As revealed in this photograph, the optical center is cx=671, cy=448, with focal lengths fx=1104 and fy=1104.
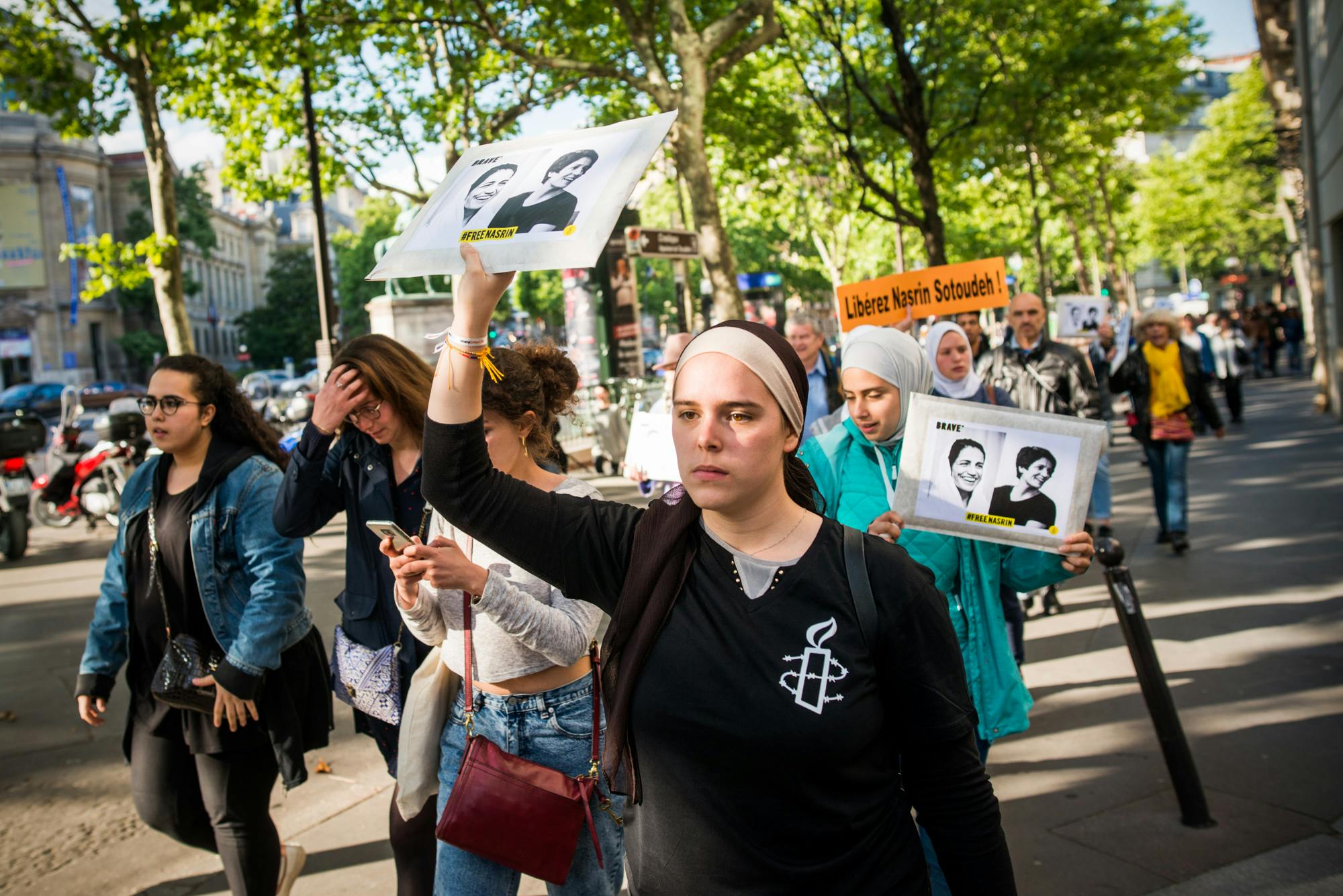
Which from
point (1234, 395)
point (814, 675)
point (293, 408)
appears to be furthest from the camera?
point (1234, 395)

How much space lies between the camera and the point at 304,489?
10.9 ft

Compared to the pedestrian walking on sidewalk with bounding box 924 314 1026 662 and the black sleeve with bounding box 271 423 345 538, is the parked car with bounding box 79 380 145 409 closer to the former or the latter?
the pedestrian walking on sidewalk with bounding box 924 314 1026 662

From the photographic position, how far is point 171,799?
137 inches

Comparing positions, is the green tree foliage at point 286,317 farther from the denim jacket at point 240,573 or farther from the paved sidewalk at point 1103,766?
the denim jacket at point 240,573

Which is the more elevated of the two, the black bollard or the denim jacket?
the denim jacket

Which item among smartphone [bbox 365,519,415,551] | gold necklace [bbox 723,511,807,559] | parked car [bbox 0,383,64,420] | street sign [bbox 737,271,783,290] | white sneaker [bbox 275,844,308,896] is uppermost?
street sign [bbox 737,271,783,290]

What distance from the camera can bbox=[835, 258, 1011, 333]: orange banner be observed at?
7.57m

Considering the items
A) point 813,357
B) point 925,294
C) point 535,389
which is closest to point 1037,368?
point 925,294

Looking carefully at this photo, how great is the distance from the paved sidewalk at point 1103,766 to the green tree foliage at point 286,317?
223 feet

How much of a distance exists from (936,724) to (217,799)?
2.49 m

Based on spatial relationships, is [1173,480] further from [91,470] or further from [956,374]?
[91,470]

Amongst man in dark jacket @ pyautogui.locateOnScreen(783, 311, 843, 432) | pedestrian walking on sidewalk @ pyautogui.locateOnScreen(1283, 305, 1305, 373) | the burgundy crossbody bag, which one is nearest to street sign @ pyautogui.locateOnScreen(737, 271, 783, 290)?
pedestrian walking on sidewalk @ pyautogui.locateOnScreen(1283, 305, 1305, 373)

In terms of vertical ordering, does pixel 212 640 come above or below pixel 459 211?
below

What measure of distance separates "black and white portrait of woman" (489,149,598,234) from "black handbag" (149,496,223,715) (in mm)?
2053
